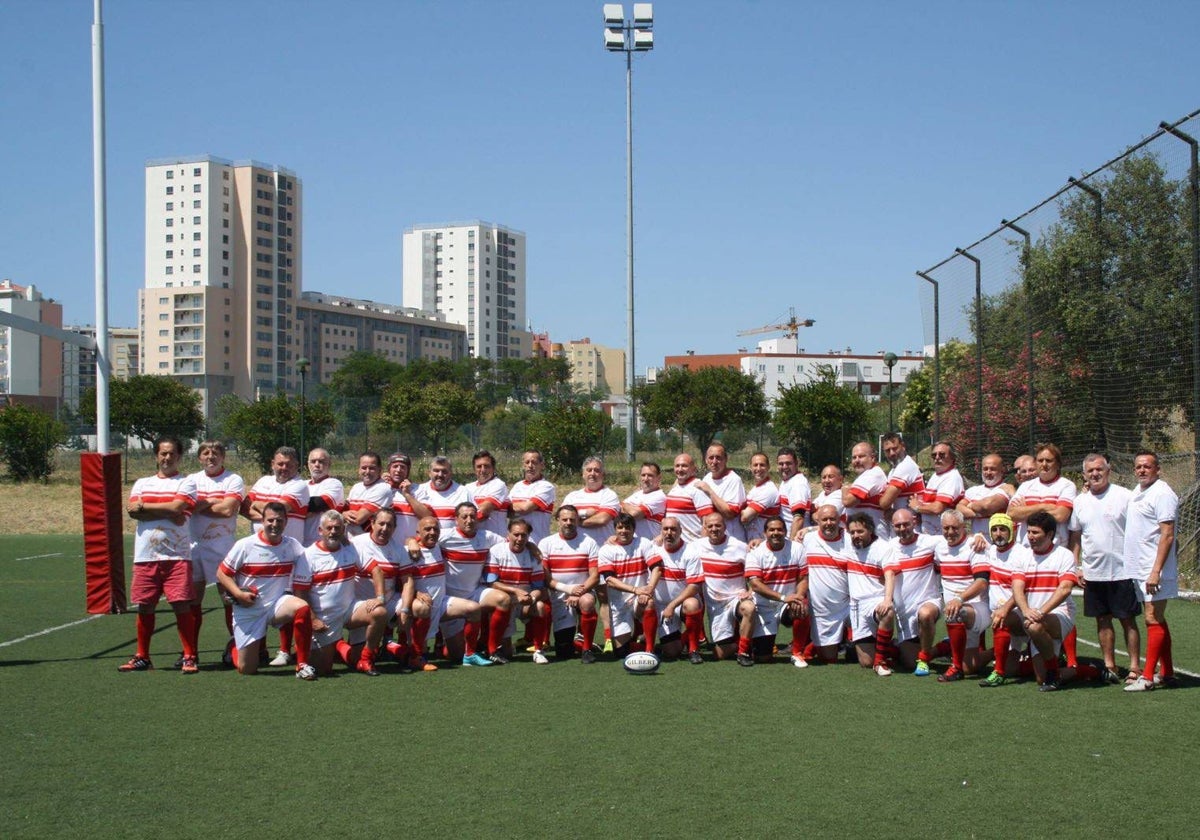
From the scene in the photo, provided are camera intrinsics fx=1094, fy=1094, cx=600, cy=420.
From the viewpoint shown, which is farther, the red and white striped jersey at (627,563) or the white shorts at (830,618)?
the red and white striped jersey at (627,563)

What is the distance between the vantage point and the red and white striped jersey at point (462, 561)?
8570 millimetres

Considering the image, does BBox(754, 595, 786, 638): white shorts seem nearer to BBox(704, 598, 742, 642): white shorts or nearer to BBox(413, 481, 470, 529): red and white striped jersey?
BBox(704, 598, 742, 642): white shorts

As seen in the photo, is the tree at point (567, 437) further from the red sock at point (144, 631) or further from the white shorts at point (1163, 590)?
the white shorts at point (1163, 590)

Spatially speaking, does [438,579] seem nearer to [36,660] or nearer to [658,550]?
[658,550]

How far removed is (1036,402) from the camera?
13.7 meters

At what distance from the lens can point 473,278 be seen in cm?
14450

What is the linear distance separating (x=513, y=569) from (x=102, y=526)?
416 centimetres

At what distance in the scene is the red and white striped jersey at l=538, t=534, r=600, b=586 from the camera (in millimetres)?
8711

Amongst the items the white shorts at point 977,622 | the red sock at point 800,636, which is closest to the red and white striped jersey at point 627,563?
the red sock at point 800,636

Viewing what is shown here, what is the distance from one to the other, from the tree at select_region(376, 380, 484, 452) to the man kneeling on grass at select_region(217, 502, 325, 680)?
2428cm

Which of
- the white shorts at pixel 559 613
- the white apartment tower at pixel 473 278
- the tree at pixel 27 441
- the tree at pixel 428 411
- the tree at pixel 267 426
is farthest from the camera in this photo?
the white apartment tower at pixel 473 278

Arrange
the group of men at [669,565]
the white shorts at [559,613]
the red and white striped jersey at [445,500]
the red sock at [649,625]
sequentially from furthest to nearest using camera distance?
the red and white striped jersey at [445,500], the white shorts at [559,613], the red sock at [649,625], the group of men at [669,565]

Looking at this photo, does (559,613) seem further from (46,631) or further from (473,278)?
(473,278)

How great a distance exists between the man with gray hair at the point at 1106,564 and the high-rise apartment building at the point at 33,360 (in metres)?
30.6
